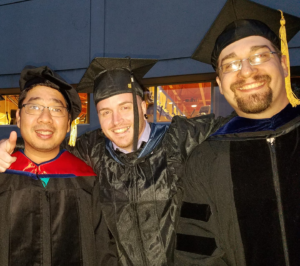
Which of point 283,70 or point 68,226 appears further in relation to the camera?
point 68,226

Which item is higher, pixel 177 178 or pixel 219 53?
pixel 219 53

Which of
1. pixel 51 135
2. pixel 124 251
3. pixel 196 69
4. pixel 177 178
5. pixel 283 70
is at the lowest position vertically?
pixel 124 251

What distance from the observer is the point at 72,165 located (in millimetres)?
A: 2127

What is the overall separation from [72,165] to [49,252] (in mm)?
716

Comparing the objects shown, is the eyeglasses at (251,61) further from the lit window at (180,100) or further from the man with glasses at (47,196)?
the lit window at (180,100)

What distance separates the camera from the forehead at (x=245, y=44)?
1733mm

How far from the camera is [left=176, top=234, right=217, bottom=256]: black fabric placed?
1604 mm

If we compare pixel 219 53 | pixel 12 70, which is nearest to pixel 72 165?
pixel 219 53

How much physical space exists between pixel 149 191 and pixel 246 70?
118 centimetres

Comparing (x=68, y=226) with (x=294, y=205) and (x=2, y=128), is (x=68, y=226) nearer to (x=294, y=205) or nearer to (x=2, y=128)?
(x=294, y=205)

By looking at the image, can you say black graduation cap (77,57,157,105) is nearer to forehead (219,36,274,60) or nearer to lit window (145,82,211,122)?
forehead (219,36,274,60)

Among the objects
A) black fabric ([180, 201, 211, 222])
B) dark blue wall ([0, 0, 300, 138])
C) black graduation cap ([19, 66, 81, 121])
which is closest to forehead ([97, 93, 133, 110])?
black graduation cap ([19, 66, 81, 121])

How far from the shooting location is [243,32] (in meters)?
1.81

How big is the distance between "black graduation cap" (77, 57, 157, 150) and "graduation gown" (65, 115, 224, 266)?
9.4 inches
